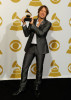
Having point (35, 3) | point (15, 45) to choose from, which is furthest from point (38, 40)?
point (35, 3)

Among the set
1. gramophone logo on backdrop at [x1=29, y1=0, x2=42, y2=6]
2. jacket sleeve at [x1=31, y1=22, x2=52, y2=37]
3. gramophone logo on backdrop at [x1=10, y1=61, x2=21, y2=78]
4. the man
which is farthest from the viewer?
gramophone logo on backdrop at [x1=10, y1=61, x2=21, y2=78]

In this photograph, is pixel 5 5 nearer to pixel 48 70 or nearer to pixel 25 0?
pixel 25 0

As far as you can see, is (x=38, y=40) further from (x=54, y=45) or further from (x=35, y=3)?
(x=35, y=3)

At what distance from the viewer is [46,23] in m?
2.04

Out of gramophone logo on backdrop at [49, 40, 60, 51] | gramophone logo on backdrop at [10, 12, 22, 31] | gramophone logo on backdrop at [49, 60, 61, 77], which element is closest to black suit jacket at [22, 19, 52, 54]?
gramophone logo on backdrop at [10, 12, 22, 31]

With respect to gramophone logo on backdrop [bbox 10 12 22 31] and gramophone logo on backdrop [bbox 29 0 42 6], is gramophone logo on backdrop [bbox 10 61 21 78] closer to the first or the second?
gramophone logo on backdrop [bbox 10 12 22 31]

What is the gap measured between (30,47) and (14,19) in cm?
82

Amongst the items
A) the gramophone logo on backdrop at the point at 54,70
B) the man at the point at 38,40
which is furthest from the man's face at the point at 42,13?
the gramophone logo on backdrop at the point at 54,70

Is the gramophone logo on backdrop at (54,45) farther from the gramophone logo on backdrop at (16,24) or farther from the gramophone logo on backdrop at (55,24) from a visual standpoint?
the gramophone logo on backdrop at (16,24)

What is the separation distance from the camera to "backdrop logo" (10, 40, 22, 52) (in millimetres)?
2729

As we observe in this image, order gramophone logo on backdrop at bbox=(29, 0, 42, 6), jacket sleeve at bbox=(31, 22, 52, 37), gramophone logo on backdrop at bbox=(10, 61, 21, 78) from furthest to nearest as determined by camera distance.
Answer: gramophone logo on backdrop at bbox=(10, 61, 21, 78)
gramophone logo on backdrop at bbox=(29, 0, 42, 6)
jacket sleeve at bbox=(31, 22, 52, 37)

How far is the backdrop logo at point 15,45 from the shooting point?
2729 millimetres

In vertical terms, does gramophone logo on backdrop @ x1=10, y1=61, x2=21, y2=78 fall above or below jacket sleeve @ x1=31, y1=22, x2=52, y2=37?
below

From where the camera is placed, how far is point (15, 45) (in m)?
2.74
